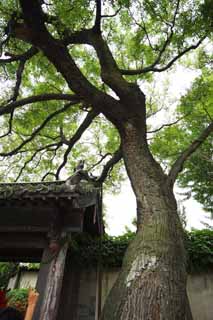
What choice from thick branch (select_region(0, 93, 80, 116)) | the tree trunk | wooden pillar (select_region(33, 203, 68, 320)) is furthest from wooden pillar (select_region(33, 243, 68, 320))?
thick branch (select_region(0, 93, 80, 116))

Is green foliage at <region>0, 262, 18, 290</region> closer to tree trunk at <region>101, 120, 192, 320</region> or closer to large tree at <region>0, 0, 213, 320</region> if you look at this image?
large tree at <region>0, 0, 213, 320</region>

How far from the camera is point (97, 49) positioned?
5.66 m

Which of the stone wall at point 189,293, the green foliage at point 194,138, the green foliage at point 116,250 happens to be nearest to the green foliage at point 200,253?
the green foliage at point 116,250

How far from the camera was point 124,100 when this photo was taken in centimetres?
477

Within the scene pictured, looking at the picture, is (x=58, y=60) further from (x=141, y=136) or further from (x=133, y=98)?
(x=141, y=136)

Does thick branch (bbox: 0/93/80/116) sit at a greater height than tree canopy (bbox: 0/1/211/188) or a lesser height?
lesser

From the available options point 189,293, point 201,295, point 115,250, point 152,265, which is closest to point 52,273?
point 152,265

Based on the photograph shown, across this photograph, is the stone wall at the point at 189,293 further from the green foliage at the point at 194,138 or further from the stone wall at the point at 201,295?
the green foliage at the point at 194,138

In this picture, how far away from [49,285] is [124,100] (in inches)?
137

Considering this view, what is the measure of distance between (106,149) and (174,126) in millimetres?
3016

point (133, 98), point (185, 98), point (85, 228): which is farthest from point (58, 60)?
point (185, 98)

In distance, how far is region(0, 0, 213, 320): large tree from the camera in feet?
7.88

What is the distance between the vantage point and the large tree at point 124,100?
2.40m

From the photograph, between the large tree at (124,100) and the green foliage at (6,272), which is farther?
the green foliage at (6,272)
